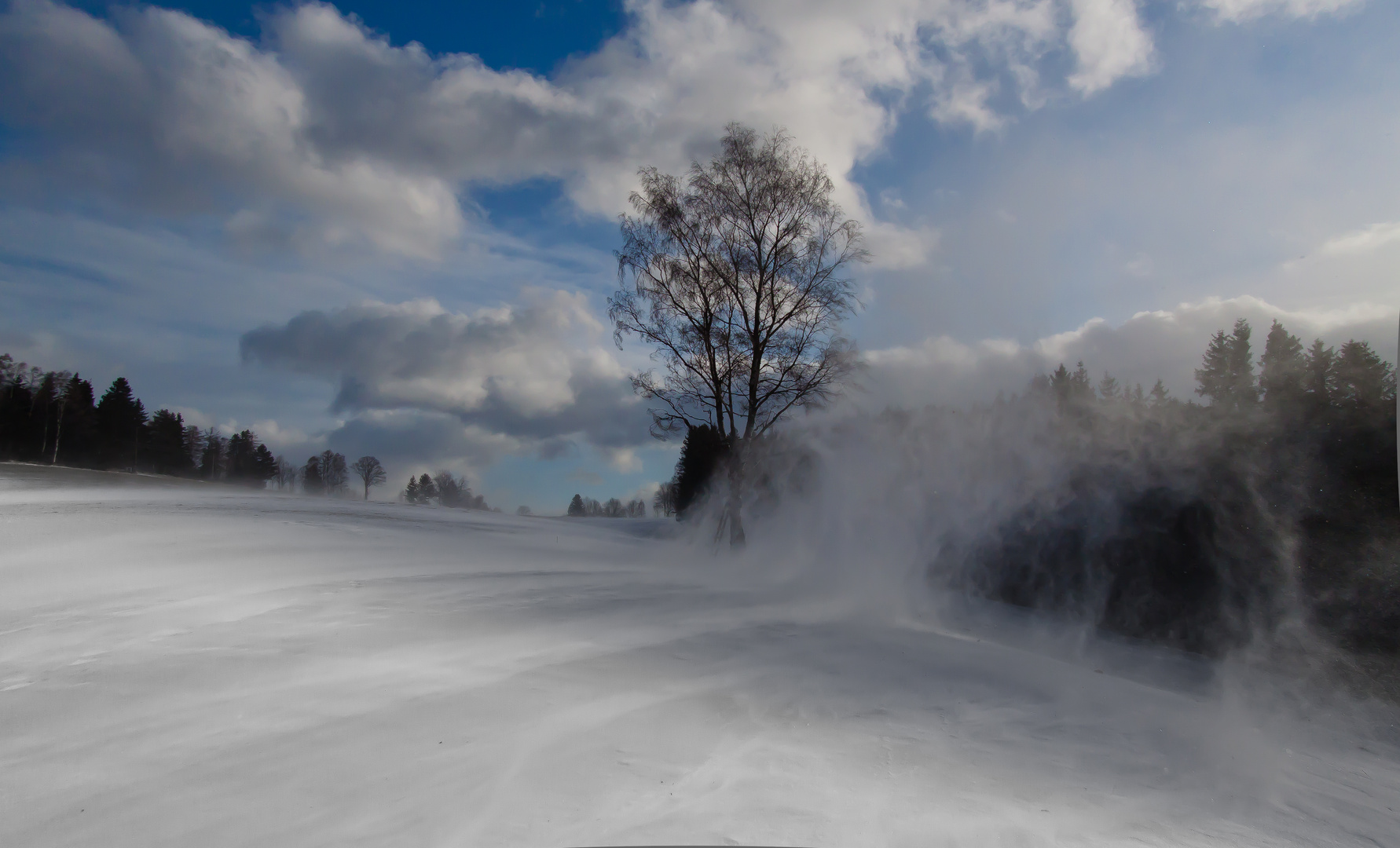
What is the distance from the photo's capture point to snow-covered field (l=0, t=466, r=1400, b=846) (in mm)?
2459

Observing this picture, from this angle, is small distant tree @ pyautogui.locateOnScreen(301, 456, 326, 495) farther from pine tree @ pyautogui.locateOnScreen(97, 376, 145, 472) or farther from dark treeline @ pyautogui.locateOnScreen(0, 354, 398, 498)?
pine tree @ pyautogui.locateOnScreen(97, 376, 145, 472)

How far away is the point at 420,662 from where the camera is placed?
3871mm

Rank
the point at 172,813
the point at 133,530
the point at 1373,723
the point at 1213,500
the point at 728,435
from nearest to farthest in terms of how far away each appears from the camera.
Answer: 1. the point at 172,813
2. the point at 1373,723
3. the point at 1213,500
4. the point at 133,530
5. the point at 728,435

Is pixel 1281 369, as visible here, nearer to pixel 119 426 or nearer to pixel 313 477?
pixel 119 426

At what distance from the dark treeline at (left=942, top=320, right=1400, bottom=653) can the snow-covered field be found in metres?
0.74

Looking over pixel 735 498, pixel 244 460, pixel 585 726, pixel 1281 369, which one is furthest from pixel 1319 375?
pixel 244 460

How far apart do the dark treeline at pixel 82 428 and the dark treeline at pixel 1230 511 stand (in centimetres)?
4997

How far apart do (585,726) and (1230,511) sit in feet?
20.6

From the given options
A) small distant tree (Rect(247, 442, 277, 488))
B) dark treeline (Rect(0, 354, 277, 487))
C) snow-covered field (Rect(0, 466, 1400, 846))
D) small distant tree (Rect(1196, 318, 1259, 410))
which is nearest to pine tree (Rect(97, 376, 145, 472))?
dark treeline (Rect(0, 354, 277, 487))

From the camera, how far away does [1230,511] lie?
614cm

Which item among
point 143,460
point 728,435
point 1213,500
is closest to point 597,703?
point 1213,500

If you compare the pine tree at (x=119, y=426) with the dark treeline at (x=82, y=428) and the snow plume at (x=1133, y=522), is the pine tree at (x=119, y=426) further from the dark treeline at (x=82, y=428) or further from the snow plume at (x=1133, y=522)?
the snow plume at (x=1133, y=522)

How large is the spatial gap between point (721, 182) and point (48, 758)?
1322 centimetres

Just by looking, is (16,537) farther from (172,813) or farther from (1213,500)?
(1213,500)
